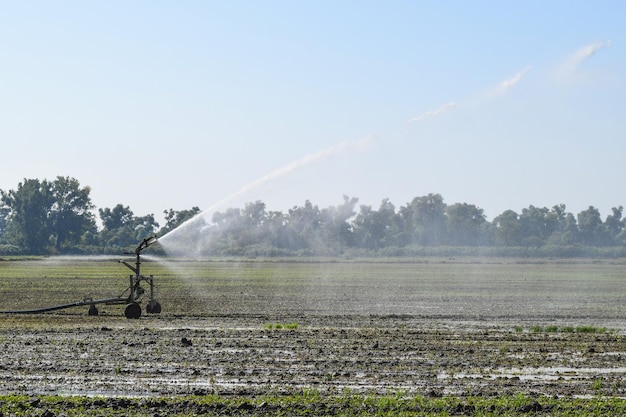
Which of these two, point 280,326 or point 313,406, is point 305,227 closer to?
point 280,326

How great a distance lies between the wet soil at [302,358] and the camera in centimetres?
1858

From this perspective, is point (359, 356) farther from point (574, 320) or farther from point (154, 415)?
point (574, 320)

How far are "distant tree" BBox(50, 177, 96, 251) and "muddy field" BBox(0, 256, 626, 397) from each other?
121 m

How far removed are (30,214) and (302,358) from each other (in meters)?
151

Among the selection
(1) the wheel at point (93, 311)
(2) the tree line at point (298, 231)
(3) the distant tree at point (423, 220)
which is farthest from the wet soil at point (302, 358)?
(3) the distant tree at point (423, 220)

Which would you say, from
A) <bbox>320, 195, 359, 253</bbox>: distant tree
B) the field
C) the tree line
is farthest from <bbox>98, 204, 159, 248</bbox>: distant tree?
the field

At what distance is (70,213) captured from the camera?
163 m

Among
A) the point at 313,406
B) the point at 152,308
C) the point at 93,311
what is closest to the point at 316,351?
the point at 313,406

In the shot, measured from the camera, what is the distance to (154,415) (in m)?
15.8

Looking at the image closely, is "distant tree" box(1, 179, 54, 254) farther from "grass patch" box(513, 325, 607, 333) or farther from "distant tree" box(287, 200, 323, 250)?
"grass patch" box(513, 325, 607, 333)

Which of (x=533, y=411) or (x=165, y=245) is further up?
(x=165, y=245)

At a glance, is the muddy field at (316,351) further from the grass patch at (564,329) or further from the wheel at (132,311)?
the wheel at (132,311)

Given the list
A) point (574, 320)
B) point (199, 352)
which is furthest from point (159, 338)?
point (574, 320)

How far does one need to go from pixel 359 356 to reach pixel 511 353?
372 cm
